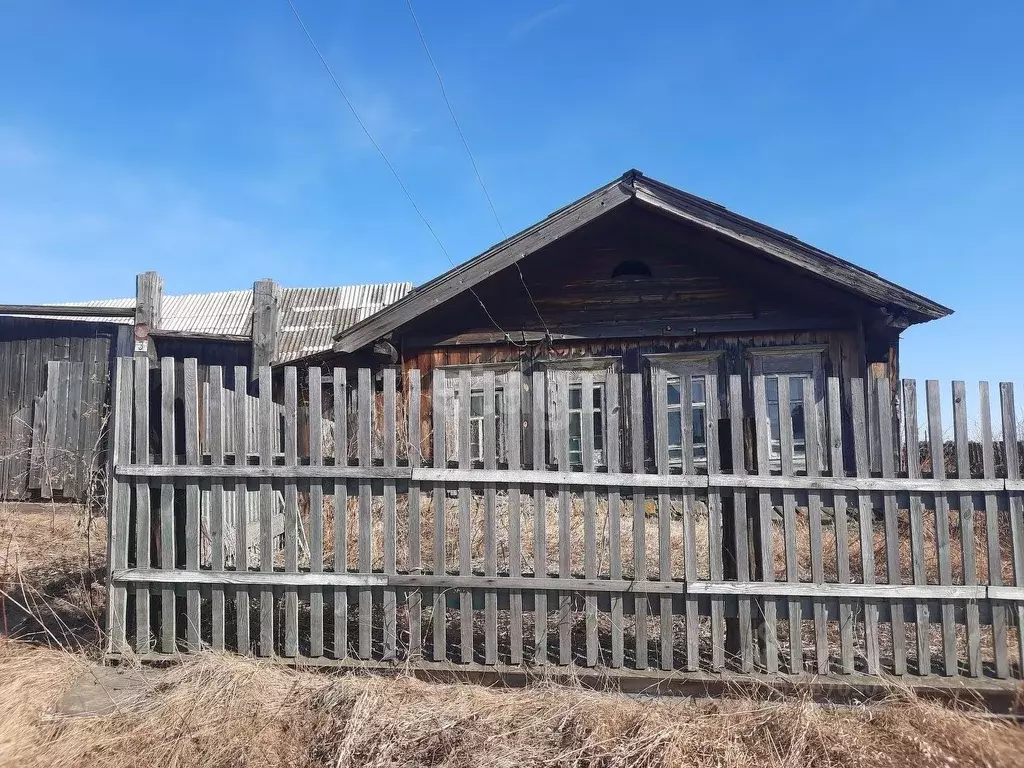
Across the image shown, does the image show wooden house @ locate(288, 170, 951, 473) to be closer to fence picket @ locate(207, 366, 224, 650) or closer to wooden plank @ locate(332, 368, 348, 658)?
fence picket @ locate(207, 366, 224, 650)

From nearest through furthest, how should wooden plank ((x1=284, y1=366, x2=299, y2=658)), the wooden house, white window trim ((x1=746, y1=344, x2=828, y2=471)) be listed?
wooden plank ((x1=284, y1=366, x2=299, y2=658)), the wooden house, white window trim ((x1=746, y1=344, x2=828, y2=471))

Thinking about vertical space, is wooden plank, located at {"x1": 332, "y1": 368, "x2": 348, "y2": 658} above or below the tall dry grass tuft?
above

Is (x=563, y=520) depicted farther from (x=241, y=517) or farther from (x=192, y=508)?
(x=192, y=508)

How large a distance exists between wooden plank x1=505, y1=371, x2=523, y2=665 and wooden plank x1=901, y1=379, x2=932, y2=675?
2.21m

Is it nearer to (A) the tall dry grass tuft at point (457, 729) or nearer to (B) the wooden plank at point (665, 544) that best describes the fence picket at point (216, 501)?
(A) the tall dry grass tuft at point (457, 729)

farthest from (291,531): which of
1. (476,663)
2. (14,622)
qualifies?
(14,622)

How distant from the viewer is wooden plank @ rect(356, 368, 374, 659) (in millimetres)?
3922

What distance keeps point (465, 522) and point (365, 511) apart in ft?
1.99

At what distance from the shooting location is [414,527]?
395cm

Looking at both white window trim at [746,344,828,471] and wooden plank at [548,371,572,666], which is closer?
wooden plank at [548,371,572,666]

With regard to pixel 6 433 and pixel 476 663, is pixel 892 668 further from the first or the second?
pixel 6 433

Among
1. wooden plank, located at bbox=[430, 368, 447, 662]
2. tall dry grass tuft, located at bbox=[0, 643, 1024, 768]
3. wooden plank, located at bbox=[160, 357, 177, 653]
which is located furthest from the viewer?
wooden plank, located at bbox=[160, 357, 177, 653]

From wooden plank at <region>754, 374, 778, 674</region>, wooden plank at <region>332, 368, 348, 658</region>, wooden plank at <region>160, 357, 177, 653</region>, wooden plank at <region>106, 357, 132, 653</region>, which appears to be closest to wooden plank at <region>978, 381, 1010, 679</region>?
wooden plank at <region>754, 374, 778, 674</region>

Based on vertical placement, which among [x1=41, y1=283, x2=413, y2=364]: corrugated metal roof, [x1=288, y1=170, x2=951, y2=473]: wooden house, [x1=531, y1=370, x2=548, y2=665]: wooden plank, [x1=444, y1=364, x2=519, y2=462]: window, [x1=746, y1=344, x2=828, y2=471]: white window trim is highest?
[x1=41, y1=283, x2=413, y2=364]: corrugated metal roof
